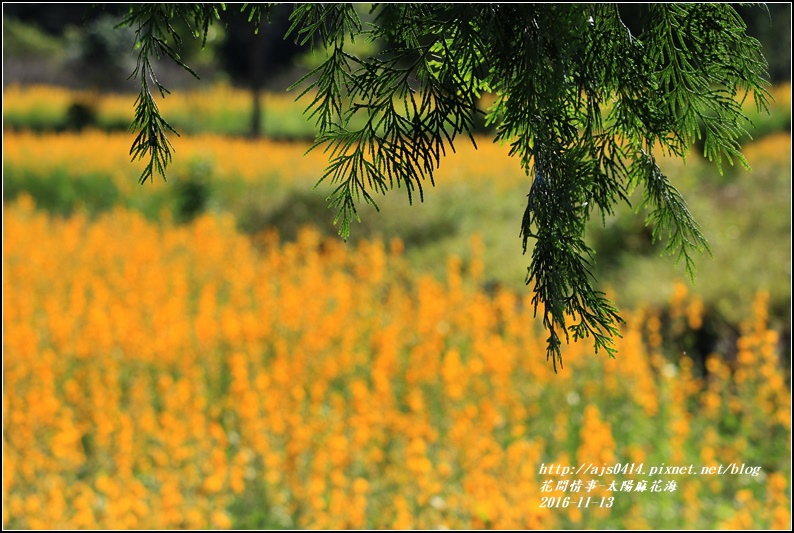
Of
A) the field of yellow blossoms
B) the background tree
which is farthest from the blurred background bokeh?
the background tree

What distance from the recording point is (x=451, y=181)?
887 centimetres

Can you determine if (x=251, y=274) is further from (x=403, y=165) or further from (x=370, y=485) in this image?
(x=403, y=165)

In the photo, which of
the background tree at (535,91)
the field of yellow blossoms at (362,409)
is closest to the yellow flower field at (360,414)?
the field of yellow blossoms at (362,409)

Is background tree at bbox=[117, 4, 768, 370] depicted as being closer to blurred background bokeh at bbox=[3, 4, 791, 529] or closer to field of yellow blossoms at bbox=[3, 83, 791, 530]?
blurred background bokeh at bbox=[3, 4, 791, 529]

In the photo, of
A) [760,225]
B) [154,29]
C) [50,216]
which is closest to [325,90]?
[154,29]

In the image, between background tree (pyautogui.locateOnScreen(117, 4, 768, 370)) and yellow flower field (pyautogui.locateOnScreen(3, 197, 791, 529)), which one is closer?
background tree (pyautogui.locateOnScreen(117, 4, 768, 370))

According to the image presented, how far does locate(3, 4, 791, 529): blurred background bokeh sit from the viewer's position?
353 centimetres

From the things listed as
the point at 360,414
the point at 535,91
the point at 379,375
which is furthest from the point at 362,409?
the point at 535,91

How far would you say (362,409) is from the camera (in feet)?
12.7

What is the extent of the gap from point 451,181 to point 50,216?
4.42 m

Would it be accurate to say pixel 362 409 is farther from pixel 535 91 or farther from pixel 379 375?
pixel 535 91

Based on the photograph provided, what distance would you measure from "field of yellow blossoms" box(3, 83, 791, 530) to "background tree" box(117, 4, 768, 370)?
4.70ft

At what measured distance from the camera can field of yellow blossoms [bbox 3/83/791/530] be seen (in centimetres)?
347

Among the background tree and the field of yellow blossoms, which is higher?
the background tree
